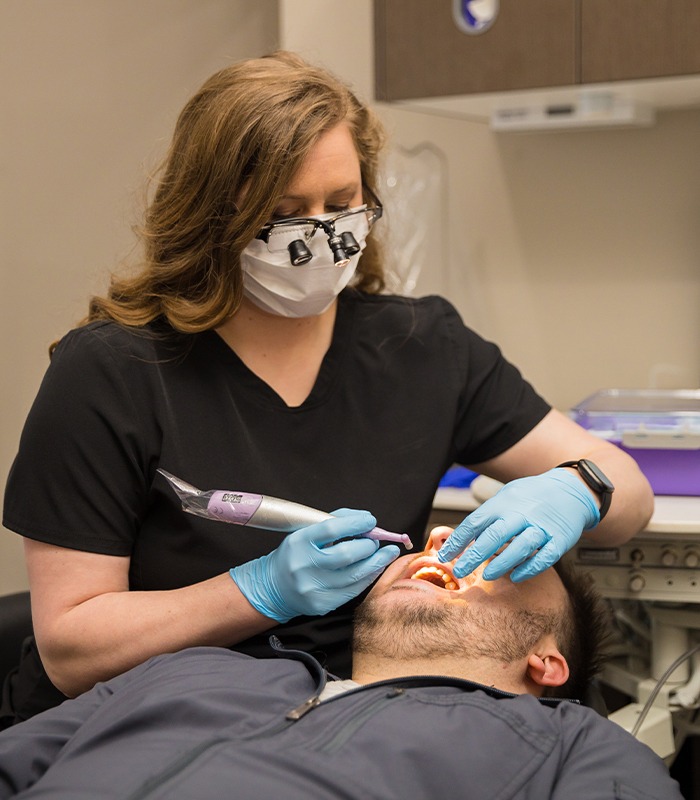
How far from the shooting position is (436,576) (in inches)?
60.7

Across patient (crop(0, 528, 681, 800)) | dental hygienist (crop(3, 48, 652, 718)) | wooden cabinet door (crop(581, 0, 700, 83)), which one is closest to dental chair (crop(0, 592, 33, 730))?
dental hygienist (crop(3, 48, 652, 718))

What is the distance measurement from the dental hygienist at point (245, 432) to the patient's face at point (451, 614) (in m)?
0.07

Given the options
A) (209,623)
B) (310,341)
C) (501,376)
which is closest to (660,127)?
(501,376)

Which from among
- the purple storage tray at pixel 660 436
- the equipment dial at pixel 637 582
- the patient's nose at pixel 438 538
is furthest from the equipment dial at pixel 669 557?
the patient's nose at pixel 438 538

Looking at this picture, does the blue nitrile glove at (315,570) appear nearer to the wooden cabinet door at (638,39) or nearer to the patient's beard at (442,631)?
the patient's beard at (442,631)

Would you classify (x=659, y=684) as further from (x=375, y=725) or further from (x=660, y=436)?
(x=375, y=725)

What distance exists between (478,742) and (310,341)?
0.71 m

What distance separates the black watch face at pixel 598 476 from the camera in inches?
62.4

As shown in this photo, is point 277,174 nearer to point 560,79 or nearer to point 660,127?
point 560,79

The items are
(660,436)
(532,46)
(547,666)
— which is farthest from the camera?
(532,46)

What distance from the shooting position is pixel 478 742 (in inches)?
48.9

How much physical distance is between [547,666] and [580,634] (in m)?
0.11

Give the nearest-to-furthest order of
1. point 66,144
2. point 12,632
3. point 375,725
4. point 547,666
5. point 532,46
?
point 375,725 < point 547,666 < point 12,632 < point 532,46 < point 66,144

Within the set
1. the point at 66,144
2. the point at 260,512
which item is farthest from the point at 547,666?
the point at 66,144
